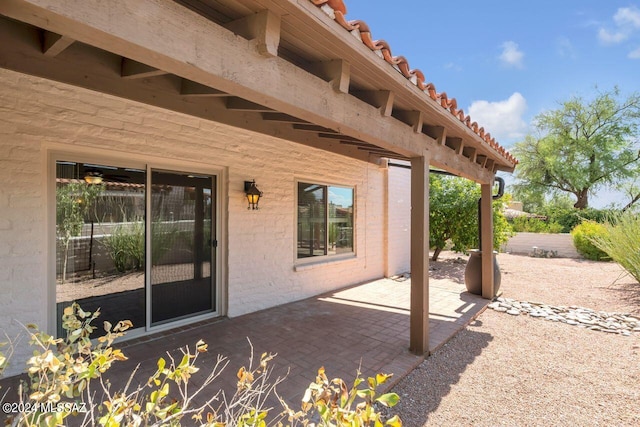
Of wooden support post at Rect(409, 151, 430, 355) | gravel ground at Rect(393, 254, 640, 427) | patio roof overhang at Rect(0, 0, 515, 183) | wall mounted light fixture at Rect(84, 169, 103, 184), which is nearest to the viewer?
patio roof overhang at Rect(0, 0, 515, 183)

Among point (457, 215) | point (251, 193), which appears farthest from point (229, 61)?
point (457, 215)

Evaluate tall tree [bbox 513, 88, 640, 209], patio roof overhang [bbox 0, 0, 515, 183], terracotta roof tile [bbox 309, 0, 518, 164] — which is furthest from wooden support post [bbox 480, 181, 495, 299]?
tall tree [bbox 513, 88, 640, 209]

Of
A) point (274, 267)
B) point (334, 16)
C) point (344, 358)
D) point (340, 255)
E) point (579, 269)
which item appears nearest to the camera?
point (334, 16)

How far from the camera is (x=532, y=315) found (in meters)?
5.35

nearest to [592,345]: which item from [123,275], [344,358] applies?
[344,358]

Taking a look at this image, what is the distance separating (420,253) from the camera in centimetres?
376

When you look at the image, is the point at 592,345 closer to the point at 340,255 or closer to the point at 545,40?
the point at 340,255

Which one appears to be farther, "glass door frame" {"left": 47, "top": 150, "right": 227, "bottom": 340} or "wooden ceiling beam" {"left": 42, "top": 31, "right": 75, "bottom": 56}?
"glass door frame" {"left": 47, "top": 150, "right": 227, "bottom": 340}

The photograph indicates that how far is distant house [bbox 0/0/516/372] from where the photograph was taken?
1718mm

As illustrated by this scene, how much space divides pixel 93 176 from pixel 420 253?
3832 millimetres

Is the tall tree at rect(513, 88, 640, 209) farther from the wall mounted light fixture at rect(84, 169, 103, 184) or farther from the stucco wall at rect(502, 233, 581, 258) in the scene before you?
the wall mounted light fixture at rect(84, 169, 103, 184)

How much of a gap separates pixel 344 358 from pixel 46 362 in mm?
2993

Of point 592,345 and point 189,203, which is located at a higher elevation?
point 189,203

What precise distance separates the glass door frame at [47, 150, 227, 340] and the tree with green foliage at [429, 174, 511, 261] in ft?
25.3
